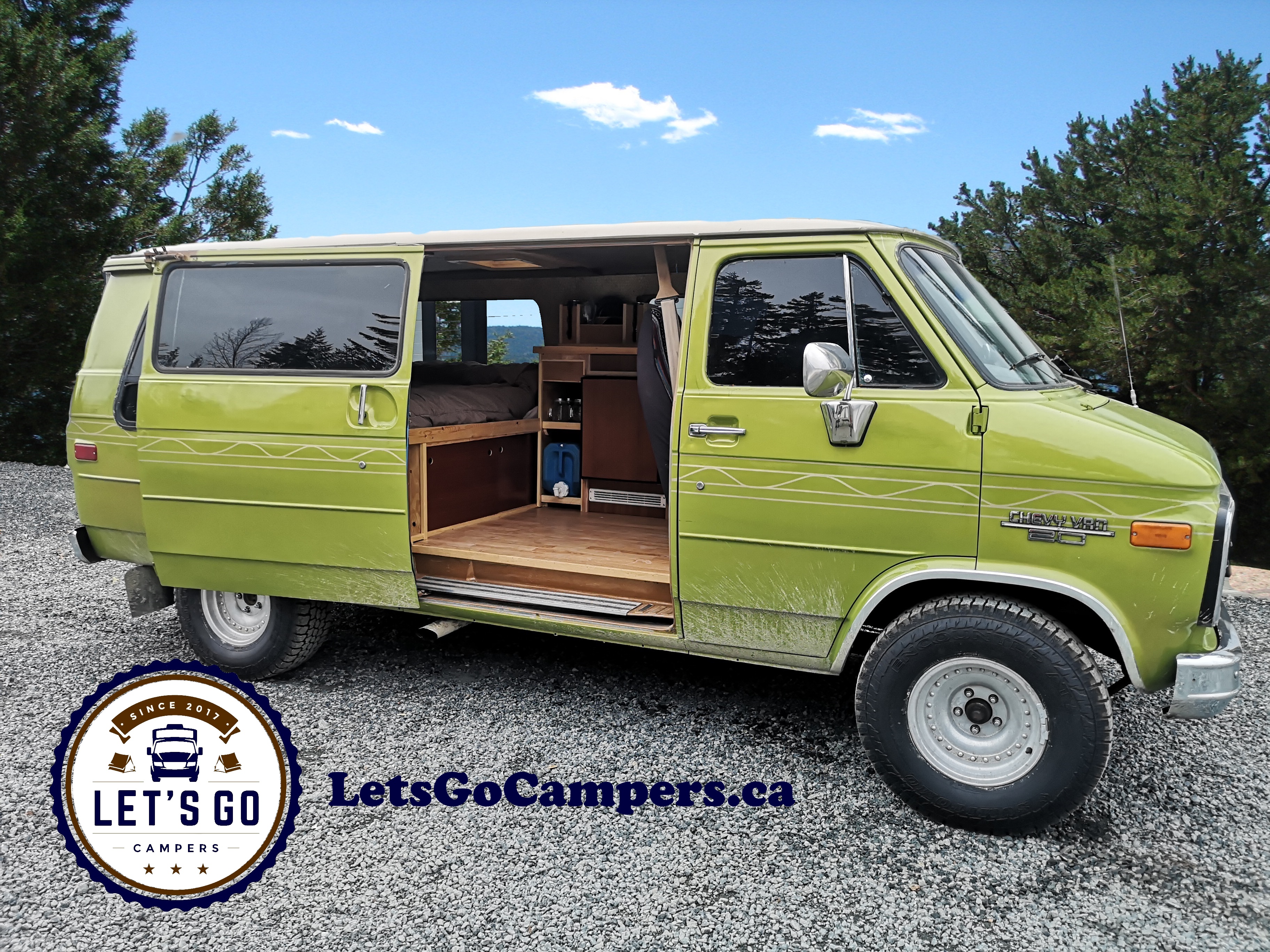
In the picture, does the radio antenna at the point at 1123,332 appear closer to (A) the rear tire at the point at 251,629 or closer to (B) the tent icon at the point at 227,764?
(B) the tent icon at the point at 227,764

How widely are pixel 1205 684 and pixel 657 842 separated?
2.09 meters

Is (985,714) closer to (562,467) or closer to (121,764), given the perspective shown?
(121,764)

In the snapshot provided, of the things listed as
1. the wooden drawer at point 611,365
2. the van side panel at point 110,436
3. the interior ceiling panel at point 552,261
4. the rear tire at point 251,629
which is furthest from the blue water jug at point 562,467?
the van side panel at point 110,436

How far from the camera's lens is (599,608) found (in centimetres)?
431

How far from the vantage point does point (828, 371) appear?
11.6 ft

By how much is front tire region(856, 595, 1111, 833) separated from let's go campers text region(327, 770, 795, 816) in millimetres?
540

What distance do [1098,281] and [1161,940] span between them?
41.0 ft

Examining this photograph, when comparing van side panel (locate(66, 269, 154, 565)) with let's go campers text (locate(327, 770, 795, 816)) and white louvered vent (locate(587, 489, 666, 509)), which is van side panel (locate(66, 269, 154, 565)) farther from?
white louvered vent (locate(587, 489, 666, 509))

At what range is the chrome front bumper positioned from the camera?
332cm

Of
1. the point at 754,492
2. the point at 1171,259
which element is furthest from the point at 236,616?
the point at 1171,259

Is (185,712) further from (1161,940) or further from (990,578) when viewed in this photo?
(1161,940)

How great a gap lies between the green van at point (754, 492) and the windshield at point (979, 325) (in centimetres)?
2

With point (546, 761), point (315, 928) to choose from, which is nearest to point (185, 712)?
point (315, 928)

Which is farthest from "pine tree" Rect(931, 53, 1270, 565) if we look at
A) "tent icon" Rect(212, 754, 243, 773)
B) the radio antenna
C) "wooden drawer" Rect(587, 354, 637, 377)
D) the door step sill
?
"tent icon" Rect(212, 754, 243, 773)
